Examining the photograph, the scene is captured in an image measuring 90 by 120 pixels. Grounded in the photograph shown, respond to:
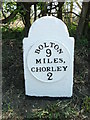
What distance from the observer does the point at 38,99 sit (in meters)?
2.52

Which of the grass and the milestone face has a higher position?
the milestone face

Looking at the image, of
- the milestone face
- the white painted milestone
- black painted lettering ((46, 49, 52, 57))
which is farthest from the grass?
black painted lettering ((46, 49, 52, 57))

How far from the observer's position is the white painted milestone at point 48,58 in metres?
2.30

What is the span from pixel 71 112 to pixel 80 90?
38cm

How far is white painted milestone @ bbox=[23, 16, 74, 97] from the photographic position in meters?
2.30

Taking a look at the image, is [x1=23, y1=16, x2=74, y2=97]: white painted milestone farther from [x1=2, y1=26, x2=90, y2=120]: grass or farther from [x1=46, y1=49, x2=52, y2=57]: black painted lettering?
[x1=2, y1=26, x2=90, y2=120]: grass

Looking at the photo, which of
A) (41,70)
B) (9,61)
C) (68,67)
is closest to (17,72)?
(9,61)

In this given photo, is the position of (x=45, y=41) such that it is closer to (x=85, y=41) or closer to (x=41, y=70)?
(x=41, y=70)

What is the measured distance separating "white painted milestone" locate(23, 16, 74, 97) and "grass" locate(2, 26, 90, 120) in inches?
4.2

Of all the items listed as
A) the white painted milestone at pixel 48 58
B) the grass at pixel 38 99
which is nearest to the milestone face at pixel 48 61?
the white painted milestone at pixel 48 58

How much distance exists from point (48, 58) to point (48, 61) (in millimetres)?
29

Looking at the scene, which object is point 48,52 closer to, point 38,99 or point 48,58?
point 48,58

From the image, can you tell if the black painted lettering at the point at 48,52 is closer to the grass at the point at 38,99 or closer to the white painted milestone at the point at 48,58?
the white painted milestone at the point at 48,58

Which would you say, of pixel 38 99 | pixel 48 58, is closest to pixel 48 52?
pixel 48 58
